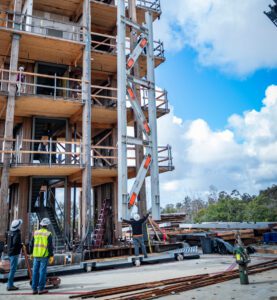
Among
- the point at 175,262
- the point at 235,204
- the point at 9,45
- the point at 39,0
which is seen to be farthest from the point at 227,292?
the point at 235,204

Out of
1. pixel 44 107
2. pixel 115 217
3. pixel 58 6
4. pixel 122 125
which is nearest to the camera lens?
pixel 122 125

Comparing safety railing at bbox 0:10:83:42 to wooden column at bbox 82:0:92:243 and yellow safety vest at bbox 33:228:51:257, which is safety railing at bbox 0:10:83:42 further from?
yellow safety vest at bbox 33:228:51:257

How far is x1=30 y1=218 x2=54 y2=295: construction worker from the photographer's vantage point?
6.34 m

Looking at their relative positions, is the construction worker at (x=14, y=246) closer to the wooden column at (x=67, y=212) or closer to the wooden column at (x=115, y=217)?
the wooden column at (x=67, y=212)

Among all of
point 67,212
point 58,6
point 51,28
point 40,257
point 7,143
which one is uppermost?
point 58,6

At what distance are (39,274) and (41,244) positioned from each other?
66cm

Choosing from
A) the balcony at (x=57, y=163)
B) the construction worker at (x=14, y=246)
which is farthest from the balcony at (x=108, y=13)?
the construction worker at (x=14, y=246)

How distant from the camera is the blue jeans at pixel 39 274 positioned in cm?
632

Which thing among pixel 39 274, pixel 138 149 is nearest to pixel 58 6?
pixel 138 149

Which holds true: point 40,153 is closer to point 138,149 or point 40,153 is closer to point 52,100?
point 52,100

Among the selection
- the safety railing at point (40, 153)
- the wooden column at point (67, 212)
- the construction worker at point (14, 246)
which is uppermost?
the safety railing at point (40, 153)

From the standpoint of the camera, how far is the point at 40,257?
21.4ft

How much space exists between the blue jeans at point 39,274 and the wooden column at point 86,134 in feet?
21.1

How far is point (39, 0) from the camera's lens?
54.9 ft
